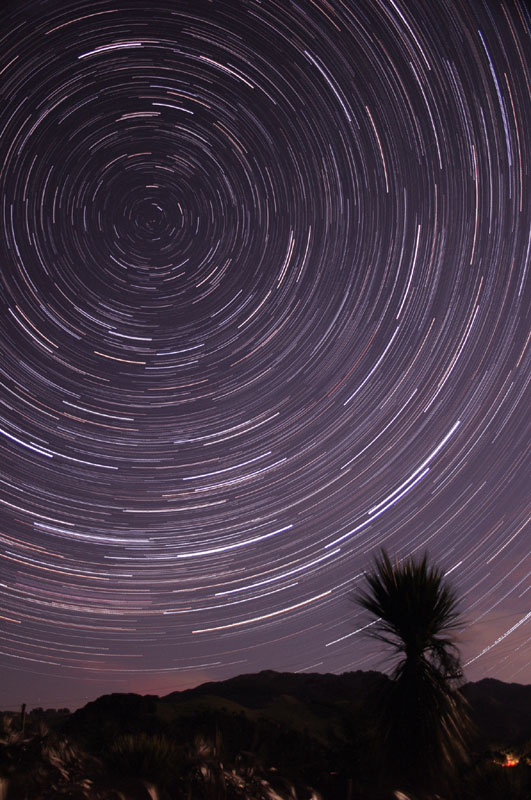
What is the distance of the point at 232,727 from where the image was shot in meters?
20.1

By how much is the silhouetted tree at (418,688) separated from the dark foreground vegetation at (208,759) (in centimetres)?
32

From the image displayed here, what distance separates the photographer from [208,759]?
10.7 metres

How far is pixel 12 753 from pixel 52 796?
2.56 metres

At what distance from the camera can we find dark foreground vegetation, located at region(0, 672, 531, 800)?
8.59m

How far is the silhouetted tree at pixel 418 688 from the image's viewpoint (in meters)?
8.80

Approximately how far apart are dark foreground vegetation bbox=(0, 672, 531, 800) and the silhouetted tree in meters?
0.32

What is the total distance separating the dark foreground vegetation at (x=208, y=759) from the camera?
8.59 meters

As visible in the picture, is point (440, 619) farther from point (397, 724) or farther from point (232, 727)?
point (232, 727)

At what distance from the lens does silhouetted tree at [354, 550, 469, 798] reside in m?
8.80

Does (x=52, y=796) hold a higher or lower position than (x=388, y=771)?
higher

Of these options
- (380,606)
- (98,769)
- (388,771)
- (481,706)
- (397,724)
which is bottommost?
(481,706)

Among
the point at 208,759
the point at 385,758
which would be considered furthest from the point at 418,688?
the point at 208,759

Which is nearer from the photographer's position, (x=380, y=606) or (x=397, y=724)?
(x=397, y=724)

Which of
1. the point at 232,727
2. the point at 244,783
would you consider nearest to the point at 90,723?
the point at 232,727
